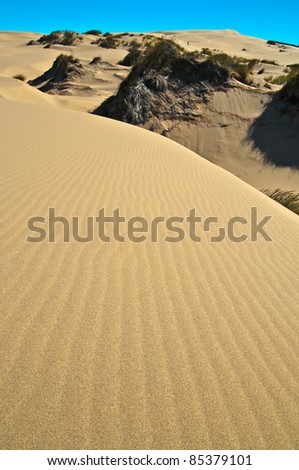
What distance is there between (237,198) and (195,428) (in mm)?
3860

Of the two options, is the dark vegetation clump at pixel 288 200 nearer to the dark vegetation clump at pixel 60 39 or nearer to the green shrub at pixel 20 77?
the green shrub at pixel 20 77

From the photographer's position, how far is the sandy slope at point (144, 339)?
1.65 m

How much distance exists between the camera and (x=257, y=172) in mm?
10750

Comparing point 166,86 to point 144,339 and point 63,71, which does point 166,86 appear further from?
point 144,339

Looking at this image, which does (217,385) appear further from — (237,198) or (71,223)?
(237,198)

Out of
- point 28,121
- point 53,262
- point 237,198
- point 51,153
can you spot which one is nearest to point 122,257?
point 53,262

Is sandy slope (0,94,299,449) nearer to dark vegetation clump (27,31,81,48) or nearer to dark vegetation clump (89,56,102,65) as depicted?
dark vegetation clump (89,56,102,65)

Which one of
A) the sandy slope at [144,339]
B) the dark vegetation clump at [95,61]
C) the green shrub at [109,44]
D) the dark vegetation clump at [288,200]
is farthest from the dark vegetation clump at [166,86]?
the green shrub at [109,44]
